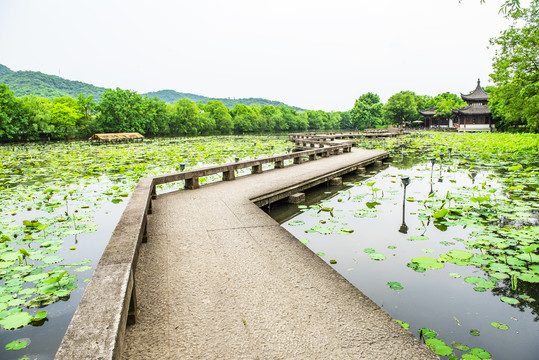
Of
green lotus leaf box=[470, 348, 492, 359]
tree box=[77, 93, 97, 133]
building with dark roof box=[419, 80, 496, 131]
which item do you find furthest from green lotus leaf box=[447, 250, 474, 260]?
tree box=[77, 93, 97, 133]

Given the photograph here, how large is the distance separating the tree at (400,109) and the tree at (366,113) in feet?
9.50

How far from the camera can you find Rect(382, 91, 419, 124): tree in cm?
6200

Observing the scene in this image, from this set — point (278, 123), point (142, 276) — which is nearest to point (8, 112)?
point (142, 276)

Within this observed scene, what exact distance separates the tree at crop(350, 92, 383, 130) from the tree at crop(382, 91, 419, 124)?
290 centimetres

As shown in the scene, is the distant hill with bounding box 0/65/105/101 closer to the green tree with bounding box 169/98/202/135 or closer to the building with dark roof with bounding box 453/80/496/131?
the green tree with bounding box 169/98/202/135

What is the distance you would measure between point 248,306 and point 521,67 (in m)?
20.2

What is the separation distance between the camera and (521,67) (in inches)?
625

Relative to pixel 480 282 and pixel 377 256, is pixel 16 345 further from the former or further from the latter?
pixel 480 282

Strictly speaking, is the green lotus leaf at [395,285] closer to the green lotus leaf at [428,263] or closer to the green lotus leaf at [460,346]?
the green lotus leaf at [428,263]

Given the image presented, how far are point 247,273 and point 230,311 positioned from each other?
2.25ft

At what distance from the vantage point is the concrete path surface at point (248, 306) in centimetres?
207

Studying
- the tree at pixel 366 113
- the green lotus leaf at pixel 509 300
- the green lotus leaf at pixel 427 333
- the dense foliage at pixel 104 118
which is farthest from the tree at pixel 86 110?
the tree at pixel 366 113

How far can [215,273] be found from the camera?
316cm

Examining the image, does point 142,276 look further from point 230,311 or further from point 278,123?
point 278,123
